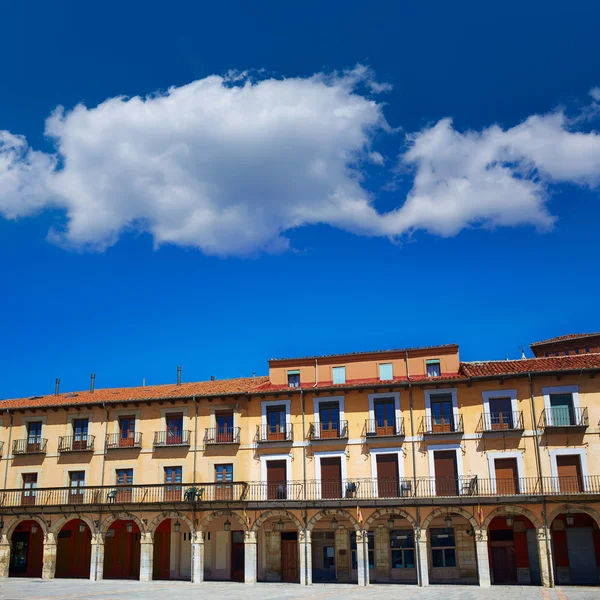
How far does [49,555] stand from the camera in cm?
4203

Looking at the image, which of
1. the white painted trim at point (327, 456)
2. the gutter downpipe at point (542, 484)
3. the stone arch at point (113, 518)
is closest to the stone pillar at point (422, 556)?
the white painted trim at point (327, 456)

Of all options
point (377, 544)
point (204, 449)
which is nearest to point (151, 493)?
point (204, 449)

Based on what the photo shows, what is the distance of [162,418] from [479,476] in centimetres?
1842

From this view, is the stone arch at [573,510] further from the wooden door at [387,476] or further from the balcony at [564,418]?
the wooden door at [387,476]

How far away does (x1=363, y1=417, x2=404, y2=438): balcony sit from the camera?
131ft

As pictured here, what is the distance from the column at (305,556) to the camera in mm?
38188

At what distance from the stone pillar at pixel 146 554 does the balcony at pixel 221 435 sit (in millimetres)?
6028

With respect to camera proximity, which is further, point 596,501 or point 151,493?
point 151,493

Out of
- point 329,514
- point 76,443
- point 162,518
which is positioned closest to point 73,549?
point 76,443

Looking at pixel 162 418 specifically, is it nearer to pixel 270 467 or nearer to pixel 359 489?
pixel 270 467

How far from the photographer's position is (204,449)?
139 ft

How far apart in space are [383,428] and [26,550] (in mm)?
23324

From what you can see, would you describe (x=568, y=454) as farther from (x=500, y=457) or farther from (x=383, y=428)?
(x=383, y=428)

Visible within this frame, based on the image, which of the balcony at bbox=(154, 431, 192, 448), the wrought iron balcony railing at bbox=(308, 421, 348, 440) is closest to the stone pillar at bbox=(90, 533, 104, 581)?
the balcony at bbox=(154, 431, 192, 448)
